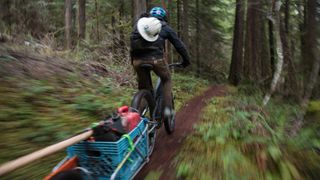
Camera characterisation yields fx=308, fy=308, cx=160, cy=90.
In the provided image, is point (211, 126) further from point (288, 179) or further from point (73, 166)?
point (73, 166)

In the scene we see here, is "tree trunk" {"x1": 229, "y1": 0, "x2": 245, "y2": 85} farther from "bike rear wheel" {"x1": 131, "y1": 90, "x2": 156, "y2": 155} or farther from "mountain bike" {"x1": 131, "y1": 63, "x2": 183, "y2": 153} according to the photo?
"bike rear wheel" {"x1": 131, "y1": 90, "x2": 156, "y2": 155}

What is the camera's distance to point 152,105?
17.4 feet

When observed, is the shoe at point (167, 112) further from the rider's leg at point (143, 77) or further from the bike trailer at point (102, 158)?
the bike trailer at point (102, 158)

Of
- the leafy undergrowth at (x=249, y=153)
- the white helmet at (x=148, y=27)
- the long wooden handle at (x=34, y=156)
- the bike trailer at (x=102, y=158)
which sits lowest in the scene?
the leafy undergrowth at (x=249, y=153)

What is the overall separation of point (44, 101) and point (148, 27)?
269 centimetres

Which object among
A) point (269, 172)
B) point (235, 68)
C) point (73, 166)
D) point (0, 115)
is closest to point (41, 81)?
point (0, 115)

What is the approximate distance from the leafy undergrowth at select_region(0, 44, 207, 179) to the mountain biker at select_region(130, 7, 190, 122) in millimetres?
1511

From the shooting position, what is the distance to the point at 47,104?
19.6 feet

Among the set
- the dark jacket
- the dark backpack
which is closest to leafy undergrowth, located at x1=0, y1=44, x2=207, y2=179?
the dark backpack

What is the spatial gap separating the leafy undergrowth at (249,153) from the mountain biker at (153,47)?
995mm

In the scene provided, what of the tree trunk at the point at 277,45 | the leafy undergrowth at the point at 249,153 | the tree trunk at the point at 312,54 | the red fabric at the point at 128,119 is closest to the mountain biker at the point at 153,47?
the leafy undergrowth at the point at 249,153

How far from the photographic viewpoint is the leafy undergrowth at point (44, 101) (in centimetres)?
441

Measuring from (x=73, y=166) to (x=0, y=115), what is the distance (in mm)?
2291

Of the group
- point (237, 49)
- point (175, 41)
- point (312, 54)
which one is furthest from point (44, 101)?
point (237, 49)
